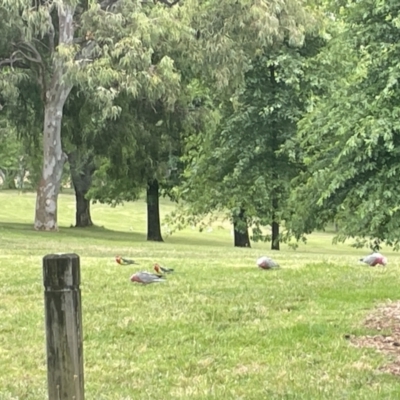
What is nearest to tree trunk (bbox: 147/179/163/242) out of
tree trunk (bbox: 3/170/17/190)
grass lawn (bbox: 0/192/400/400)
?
grass lawn (bbox: 0/192/400/400)

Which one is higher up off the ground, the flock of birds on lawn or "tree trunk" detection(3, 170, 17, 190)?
"tree trunk" detection(3, 170, 17, 190)

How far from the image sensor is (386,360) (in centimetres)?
514

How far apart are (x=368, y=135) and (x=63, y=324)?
12325 mm

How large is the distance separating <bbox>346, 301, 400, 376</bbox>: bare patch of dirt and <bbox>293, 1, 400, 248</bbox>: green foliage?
309 inches

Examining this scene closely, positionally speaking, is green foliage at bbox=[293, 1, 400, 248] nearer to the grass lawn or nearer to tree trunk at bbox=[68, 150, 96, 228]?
the grass lawn

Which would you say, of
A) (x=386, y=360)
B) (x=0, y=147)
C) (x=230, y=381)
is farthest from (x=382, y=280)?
(x=0, y=147)

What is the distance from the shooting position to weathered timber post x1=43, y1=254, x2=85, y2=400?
9.91 ft

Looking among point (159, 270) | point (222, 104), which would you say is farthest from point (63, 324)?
point (222, 104)

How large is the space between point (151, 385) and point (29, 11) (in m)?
15.8

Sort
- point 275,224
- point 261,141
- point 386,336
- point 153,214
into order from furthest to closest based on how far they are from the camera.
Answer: point 153,214
point 275,224
point 261,141
point 386,336

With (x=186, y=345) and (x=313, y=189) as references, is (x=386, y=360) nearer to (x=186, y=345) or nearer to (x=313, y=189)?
(x=186, y=345)

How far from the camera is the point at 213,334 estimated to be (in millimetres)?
6047

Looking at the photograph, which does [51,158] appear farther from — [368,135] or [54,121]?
[368,135]

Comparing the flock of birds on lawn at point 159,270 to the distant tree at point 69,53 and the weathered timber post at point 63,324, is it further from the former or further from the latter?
the distant tree at point 69,53
